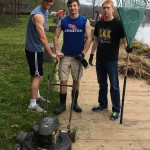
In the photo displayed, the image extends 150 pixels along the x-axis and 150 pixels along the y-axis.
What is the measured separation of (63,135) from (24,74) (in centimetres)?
446

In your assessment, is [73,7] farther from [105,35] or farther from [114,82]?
[114,82]

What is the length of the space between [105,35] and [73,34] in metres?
0.52

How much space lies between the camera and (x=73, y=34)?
219 inches

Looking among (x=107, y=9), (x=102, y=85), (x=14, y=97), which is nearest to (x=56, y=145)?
(x=102, y=85)

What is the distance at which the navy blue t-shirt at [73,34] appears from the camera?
5512 millimetres

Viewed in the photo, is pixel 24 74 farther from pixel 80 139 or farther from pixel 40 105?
pixel 80 139

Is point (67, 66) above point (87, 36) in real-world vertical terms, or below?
below

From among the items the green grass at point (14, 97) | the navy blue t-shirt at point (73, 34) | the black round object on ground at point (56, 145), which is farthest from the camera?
the navy blue t-shirt at point (73, 34)

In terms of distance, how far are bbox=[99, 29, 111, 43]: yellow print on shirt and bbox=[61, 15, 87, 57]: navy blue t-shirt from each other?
0.30m

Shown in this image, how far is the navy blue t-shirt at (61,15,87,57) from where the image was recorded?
551 cm

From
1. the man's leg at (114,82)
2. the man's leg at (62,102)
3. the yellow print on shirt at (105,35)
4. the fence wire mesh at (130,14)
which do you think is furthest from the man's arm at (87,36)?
the man's leg at (62,102)

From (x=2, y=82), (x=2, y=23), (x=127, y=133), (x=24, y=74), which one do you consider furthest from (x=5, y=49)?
(x=2, y=23)

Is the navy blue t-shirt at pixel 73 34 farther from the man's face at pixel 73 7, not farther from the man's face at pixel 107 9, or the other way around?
the man's face at pixel 107 9

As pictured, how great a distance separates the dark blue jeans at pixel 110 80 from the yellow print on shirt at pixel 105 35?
1.17 ft
